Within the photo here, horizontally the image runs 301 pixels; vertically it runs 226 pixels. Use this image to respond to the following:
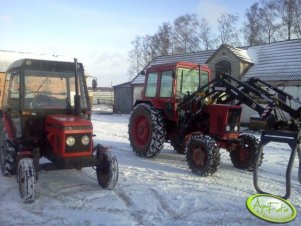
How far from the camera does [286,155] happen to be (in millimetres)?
9844

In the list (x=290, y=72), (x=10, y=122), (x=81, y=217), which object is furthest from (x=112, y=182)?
(x=290, y=72)

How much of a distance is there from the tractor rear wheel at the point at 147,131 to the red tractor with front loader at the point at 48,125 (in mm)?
2363

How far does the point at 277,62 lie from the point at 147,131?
1300 centimetres

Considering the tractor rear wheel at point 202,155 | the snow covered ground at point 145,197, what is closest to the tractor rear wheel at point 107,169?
the snow covered ground at point 145,197

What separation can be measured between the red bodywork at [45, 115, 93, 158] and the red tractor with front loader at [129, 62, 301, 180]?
2.38 metres

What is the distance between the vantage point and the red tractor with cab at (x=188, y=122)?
287 inches

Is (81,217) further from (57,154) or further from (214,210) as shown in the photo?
(214,210)

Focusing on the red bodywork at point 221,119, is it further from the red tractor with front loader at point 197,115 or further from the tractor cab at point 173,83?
the tractor cab at point 173,83

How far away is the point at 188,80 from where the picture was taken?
8750 mm

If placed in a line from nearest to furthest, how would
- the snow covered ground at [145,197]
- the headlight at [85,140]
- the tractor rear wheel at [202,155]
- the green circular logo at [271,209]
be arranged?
the green circular logo at [271,209] < the snow covered ground at [145,197] < the headlight at [85,140] < the tractor rear wheel at [202,155]

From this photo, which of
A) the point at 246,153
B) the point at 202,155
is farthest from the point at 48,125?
the point at 246,153

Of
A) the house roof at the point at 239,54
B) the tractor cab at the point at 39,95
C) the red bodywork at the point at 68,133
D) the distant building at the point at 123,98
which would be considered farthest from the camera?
the distant building at the point at 123,98

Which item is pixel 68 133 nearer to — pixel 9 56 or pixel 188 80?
pixel 188 80

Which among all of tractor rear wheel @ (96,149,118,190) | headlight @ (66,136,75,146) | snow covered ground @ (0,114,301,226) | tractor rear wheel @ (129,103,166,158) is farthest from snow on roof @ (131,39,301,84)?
headlight @ (66,136,75,146)
